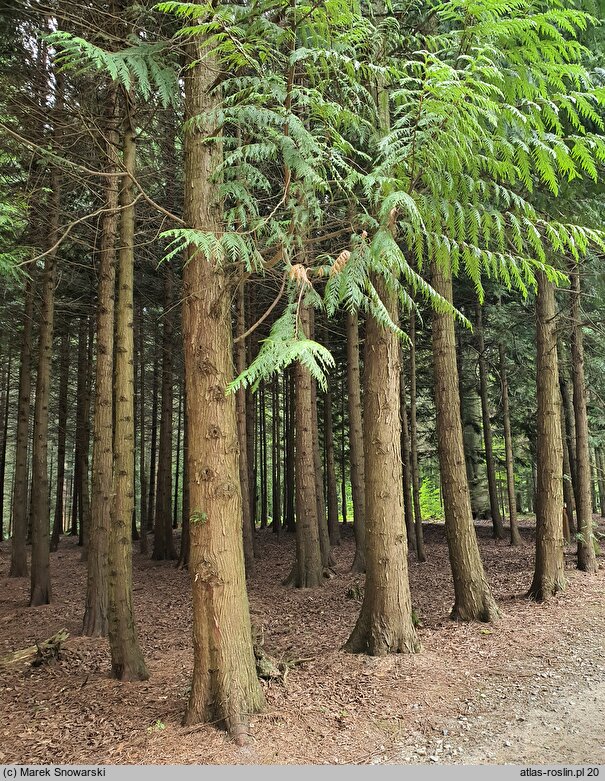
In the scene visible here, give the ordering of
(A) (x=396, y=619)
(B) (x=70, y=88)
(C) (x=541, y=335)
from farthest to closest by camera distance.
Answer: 1. (C) (x=541, y=335)
2. (B) (x=70, y=88)
3. (A) (x=396, y=619)

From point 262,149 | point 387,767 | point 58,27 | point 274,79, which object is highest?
point 58,27

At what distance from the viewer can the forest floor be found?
407 centimetres

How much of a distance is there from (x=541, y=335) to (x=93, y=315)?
10.3 m

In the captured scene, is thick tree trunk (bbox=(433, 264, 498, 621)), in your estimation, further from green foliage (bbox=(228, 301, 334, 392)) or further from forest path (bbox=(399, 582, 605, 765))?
green foliage (bbox=(228, 301, 334, 392))

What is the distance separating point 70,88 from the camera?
301 inches

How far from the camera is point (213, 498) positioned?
430cm

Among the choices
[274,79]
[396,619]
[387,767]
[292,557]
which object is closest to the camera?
[274,79]

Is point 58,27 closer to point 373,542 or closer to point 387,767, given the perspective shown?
point 373,542

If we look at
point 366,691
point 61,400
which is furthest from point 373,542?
point 61,400

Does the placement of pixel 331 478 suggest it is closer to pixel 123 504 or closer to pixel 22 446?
pixel 22 446

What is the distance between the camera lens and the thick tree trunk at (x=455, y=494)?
7.27 meters

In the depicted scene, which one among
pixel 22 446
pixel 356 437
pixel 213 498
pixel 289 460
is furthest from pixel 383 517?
pixel 289 460

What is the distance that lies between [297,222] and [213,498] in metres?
2.18

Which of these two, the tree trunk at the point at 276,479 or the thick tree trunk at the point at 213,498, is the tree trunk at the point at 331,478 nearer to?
the tree trunk at the point at 276,479
